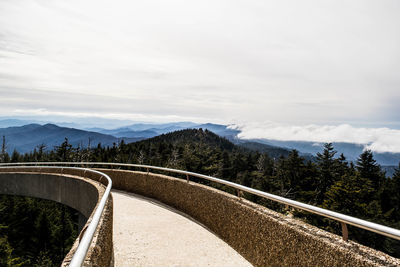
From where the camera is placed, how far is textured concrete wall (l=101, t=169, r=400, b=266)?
8.57 feet

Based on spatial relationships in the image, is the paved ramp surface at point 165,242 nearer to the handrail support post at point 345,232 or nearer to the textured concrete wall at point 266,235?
the textured concrete wall at point 266,235

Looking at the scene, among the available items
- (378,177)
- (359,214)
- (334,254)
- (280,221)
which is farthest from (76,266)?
(378,177)

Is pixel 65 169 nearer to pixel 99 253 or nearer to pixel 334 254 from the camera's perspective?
pixel 99 253

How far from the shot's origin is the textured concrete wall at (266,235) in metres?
2.61

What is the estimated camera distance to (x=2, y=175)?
747 inches

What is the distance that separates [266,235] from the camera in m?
3.91

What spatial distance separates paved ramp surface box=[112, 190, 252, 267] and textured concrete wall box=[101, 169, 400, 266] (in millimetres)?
251

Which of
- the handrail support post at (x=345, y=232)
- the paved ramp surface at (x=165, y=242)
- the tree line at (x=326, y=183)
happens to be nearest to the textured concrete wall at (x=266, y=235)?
the handrail support post at (x=345, y=232)

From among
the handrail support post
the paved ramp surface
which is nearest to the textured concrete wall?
the handrail support post

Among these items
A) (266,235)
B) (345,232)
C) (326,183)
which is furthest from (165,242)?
(326,183)

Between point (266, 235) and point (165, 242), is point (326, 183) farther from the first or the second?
point (266, 235)

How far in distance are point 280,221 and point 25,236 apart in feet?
178

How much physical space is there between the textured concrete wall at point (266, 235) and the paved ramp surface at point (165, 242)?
0.25m

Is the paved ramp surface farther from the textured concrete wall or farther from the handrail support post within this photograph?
the handrail support post
